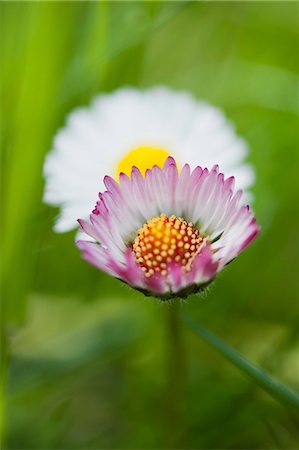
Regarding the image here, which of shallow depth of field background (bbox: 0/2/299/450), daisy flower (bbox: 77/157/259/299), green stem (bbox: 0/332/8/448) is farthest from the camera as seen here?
shallow depth of field background (bbox: 0/2/299/450)

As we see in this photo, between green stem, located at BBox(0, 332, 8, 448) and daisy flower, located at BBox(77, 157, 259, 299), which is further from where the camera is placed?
green stem, located at BBox(0, 332, 8, 448)

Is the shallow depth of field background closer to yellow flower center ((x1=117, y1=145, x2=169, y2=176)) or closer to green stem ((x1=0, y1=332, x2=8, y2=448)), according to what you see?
green stem ((x1=0, y1=332, x2=8, y2=448))

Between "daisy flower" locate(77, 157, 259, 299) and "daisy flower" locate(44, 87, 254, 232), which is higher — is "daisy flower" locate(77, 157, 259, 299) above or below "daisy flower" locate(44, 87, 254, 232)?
below

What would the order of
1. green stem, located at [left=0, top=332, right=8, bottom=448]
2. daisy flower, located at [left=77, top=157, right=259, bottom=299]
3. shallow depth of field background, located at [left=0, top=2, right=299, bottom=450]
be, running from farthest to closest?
shallow depth of field background, located at [left=0, top=2, right=299, bottom=450] → green stem, located at [left=0, top=332, right=8, bottom=448] → daisy flower, located at [left=77, top=157, right=259, bottom=299]

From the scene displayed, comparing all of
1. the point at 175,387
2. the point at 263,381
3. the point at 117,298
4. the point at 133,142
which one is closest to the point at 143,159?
the point at 133,142

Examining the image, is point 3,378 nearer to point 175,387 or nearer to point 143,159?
point 175,387

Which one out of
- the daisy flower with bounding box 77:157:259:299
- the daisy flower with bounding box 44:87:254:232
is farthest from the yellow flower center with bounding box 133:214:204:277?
the daisy flower with bounding box 44:87:254:232
